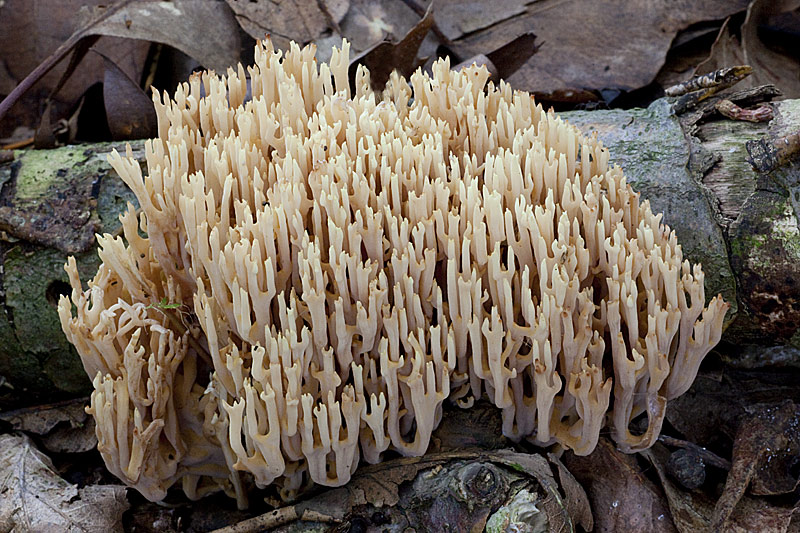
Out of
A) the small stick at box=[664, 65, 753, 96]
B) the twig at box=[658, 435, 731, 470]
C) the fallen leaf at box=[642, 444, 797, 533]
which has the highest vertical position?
the small stick at box=[664, 65, 753, 96]

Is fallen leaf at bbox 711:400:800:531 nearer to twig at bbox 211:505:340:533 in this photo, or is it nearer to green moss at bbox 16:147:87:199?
twig at bbox 211:505:340:533

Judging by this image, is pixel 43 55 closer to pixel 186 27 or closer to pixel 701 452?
pixel 186 27

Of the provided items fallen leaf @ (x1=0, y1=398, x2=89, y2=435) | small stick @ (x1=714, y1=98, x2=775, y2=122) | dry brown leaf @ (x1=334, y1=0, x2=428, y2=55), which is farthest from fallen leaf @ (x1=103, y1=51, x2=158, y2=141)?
small stick @ (x1=714, y1=98, x2=775, y2=122)


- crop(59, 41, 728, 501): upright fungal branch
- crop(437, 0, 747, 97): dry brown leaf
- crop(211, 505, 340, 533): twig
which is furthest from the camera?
crop(437, 0, 747, 97): dry brown leaf

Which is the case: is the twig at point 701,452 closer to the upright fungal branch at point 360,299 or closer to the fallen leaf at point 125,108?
the upright fungal branch at point 360,299

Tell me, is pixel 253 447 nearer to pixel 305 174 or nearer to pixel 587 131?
pixel 305 174

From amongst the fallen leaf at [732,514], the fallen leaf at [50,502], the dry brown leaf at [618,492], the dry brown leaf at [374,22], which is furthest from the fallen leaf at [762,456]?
the dry brown leaf at [374,22]

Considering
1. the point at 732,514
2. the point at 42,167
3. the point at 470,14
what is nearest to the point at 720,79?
the point at 732,514
